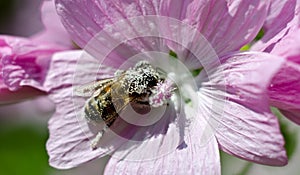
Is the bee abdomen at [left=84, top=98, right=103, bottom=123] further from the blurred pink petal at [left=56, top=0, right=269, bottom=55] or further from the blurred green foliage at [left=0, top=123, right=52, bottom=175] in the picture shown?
the blurred green foliage at [left=0, top=123, right=52, bottom=175]

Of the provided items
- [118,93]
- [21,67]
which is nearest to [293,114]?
[118,93]

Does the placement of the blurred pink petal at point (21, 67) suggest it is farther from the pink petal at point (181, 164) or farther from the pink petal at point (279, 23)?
the pink petal at point (279, 23)

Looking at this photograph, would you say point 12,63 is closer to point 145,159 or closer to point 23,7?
point 145,159

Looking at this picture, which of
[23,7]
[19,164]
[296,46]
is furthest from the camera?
[23,7]

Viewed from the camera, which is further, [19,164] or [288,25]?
[19,164]

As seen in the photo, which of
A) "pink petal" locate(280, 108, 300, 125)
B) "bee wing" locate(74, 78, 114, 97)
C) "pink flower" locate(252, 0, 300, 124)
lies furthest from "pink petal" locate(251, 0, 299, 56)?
"bee wing" locate(74, 78, 114, 97)

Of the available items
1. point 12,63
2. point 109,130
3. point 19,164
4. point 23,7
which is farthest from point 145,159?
point 23,7
